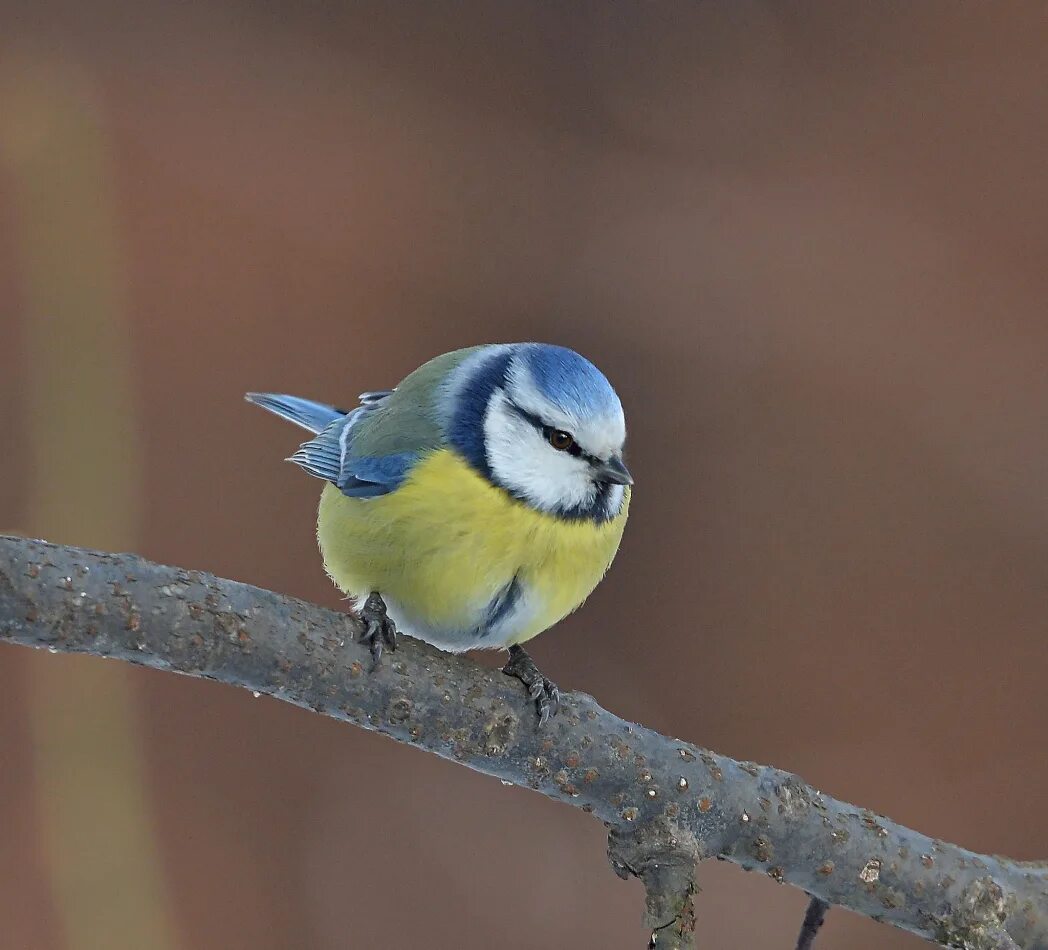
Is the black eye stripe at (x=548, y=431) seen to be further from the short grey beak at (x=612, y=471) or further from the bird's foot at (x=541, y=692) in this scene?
the bird's foot at (x=541, y=692)

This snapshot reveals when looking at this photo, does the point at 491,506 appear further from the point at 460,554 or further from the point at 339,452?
the point at 339,452

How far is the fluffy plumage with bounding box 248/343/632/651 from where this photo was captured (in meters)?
0.75

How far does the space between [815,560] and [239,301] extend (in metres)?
0.66

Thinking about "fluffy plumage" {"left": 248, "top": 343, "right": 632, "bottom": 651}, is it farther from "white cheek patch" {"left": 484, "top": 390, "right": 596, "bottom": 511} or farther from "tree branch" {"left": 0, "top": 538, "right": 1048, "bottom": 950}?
"tree branch" {"left": 0, "top": 538, "right": 1048, "bottom": 950}

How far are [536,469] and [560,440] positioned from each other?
3 centimetres

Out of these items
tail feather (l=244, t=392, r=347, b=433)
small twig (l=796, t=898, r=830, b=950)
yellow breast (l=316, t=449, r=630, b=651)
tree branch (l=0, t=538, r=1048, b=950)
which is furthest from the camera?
tail feather (l=244, t=392, r=347, b=433)

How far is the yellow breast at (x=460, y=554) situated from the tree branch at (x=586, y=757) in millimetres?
109

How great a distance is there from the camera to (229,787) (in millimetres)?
1017

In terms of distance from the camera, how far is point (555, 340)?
1150 mm

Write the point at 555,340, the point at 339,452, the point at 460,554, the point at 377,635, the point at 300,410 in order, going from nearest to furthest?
the point at 377,635
the point at 460,554
the point at 339,452
the point at 300,410
the point at 555,340

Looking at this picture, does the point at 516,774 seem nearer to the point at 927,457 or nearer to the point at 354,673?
the point at 354,673

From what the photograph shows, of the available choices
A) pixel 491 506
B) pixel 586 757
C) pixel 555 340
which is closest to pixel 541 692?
pixel 586 757

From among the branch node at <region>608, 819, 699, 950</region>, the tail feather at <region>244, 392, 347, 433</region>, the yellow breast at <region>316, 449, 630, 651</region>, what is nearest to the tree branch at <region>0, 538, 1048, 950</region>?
the branch node at <region>608, 819, 699, 950</region>

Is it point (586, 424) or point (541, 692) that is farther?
point (586, 424)
